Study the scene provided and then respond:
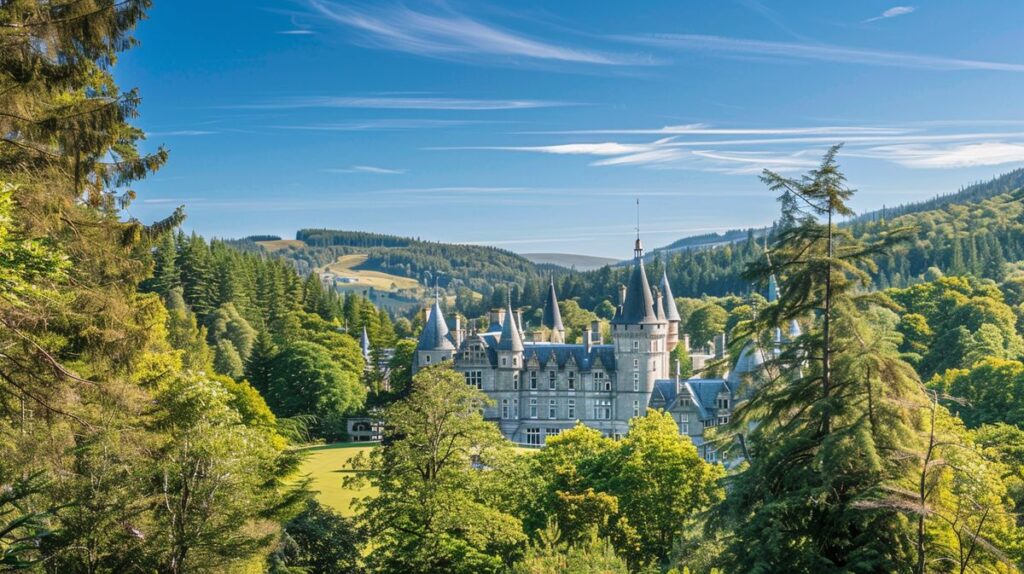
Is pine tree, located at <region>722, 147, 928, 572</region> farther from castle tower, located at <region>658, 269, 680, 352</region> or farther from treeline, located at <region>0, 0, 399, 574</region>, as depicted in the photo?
castle tower, located at <region>658, 269, 680, 352</region>

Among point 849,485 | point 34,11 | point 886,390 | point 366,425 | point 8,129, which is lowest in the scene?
point 366,425

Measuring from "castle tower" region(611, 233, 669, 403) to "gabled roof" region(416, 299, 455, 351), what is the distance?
11707 mm

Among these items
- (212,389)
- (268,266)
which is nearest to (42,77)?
(212,389)

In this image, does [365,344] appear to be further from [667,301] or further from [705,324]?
[705,324]

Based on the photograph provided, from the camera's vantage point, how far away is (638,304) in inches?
2115

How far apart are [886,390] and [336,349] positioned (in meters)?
50.2

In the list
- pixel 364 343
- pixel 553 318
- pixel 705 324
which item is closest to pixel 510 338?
pixel 553 318

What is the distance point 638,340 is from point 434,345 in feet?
45.7

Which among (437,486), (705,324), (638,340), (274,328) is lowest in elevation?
(437,486)

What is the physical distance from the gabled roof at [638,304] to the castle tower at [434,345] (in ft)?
38.7

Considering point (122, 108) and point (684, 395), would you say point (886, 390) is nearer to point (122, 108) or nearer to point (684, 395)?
point (122, 108)

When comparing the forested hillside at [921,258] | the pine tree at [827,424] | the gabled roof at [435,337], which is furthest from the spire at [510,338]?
the forested hillside at [921,258]

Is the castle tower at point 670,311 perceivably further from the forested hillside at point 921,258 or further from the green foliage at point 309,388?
the forested hillside at point 921,258

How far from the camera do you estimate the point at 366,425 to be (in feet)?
183
